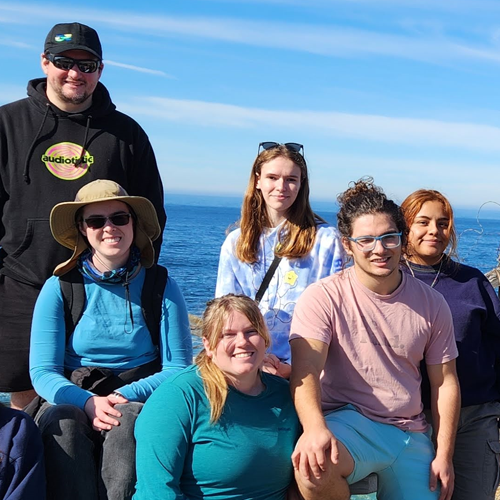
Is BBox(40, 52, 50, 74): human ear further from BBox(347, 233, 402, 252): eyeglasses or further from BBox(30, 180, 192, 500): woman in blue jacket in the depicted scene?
BBox(347, 233, 402, 252): eyeglasses

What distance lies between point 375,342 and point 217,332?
0.95 meters

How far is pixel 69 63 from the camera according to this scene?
495 cm

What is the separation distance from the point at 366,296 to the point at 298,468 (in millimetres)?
1056

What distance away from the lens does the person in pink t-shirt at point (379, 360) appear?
3871 millimetres

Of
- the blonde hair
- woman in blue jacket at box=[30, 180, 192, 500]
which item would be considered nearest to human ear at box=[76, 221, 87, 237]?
woman in blue jacket at box=[30, 180, 192, 500]

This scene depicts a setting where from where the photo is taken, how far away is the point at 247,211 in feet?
16.2

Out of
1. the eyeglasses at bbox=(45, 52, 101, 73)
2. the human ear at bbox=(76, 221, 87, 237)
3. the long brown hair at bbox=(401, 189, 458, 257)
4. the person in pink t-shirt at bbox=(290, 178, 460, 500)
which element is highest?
the eyeglasses at bbox=(45, 52, 101, 73)

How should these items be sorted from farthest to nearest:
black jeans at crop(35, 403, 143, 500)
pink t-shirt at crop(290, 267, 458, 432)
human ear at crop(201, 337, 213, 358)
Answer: pink t-shirt at crop(290, 267, 458, 432), human ear at crop(201, 337, 213, 358), black jeans at crop(35, 403, 143, 500)

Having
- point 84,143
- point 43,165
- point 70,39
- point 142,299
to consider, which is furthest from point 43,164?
point 142,299

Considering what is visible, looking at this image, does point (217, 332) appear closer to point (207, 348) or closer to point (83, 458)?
point (207, 348)

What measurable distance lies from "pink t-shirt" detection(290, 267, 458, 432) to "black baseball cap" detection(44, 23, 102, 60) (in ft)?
7.67

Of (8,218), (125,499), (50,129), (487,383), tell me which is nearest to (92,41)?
(50,129)

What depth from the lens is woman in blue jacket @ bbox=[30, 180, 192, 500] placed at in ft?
12.5

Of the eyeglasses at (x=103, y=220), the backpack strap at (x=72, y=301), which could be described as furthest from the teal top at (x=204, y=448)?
the eyeglasses at (x=103, y=220)
